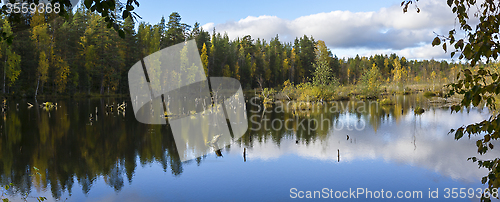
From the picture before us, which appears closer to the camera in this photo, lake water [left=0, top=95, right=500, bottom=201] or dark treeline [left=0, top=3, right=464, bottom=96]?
lake water [left=0, top=95, right=500, bottom=201]

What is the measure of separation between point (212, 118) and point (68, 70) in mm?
36010

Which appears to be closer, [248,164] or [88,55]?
[248,164]

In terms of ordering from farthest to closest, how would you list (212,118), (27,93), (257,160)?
(27,93) → (212,118) → (257,160)

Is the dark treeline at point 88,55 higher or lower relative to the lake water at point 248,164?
higher

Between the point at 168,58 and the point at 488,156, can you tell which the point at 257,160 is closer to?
the point at 488,156

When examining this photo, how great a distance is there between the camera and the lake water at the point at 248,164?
11.0 metres

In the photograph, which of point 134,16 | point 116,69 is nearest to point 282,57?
point 116,69

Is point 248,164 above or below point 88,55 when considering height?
below

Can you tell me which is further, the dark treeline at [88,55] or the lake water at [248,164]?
the dark treeline at [88,55]

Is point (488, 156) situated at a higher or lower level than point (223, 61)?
lower

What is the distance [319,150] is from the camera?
16672 millimetres

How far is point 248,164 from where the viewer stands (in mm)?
14328

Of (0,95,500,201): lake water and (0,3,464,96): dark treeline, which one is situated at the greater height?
(0,3,464,96): dark treeline

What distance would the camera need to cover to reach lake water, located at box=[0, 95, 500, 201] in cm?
1099
